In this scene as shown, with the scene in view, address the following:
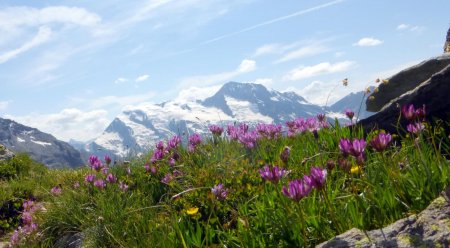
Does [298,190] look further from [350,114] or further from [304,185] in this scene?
[350,114]

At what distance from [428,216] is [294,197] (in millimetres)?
1100

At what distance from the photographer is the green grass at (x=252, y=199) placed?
4363mm

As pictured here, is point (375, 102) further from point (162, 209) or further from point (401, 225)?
point (401, 225)

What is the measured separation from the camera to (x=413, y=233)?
11.7 feet

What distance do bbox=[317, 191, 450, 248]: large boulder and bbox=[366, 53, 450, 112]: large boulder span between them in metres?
8.69

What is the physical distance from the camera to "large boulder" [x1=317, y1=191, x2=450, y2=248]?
3404 mm

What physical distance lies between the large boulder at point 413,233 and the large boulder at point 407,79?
8689 mm

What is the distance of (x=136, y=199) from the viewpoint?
834 centimetres

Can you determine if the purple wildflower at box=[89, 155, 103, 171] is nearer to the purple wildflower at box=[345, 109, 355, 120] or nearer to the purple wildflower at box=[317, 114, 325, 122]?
the purple wildflower at box=[317, 114, 325, 122]

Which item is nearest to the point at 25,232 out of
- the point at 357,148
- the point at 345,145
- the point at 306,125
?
the point at 306,125

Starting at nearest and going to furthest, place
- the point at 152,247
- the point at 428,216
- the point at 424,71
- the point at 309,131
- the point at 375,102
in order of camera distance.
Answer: the point at 428,216 < the point at 152,247 < the point at 309,131 < the point at 424,71 < the point at 375,102

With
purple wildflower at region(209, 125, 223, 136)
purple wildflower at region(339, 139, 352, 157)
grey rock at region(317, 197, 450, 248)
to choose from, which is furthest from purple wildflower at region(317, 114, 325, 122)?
grey rock at region(317, 197, 450, 248)

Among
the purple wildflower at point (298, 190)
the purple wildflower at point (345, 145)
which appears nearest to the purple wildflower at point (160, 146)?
the purple wildflower at point (345, 145)

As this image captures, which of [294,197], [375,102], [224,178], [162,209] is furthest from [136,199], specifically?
[375,102]
